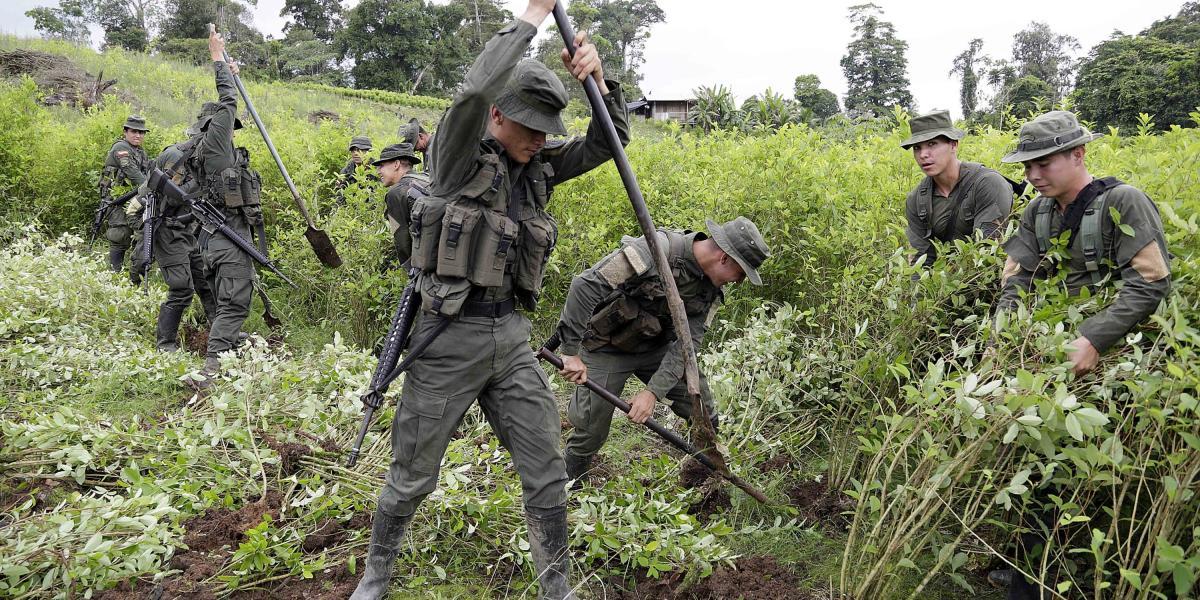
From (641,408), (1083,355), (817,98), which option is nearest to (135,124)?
(641,408)

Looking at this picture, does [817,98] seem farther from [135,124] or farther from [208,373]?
[208,373]

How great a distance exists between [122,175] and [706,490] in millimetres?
8330

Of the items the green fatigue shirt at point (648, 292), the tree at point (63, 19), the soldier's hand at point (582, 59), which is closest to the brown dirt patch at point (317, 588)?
the green fatigue shirt at point (648, 292)

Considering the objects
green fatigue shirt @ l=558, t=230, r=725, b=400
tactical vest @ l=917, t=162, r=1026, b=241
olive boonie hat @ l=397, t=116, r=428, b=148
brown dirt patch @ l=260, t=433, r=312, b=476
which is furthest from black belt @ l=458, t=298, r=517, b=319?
olive boonie hat @ l=397, t=116, r=428, b=148

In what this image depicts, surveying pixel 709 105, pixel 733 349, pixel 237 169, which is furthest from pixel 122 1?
pixel 733 349

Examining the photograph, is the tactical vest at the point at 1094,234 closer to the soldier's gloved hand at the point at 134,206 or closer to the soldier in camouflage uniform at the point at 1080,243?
the soldier in camouflage uniform at the point at 1080,243

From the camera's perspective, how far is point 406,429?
110 inches

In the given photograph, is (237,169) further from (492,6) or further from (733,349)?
(492,6)

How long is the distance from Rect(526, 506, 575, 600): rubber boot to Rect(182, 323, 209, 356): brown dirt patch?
4649mm

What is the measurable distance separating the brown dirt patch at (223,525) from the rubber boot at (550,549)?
1.14m

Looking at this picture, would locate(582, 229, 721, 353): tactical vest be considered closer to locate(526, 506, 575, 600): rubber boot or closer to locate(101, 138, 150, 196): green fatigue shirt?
locate(526, 506, 575, 600): rubber boot

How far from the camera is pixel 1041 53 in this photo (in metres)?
49.6

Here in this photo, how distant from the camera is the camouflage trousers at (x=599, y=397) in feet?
11.8

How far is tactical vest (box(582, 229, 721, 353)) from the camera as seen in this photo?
3416 millimetres
